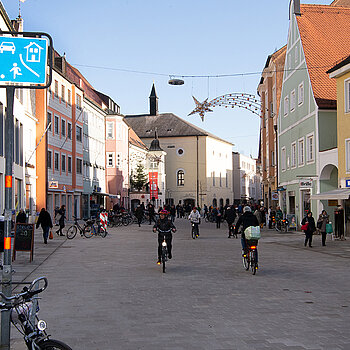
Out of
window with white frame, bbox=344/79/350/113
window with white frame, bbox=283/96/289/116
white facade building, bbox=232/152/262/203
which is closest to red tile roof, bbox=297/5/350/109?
window with white frame, bbox=344/79/350/113

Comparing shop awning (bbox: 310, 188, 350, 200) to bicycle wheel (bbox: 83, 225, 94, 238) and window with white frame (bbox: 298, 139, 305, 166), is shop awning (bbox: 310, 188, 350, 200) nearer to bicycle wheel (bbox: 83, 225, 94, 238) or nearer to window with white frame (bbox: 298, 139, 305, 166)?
window with white frame (bbox: 298, 139, 305, 166)

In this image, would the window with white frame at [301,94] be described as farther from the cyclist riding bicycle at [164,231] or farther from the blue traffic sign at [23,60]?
the blue traffic sign at [23,60]

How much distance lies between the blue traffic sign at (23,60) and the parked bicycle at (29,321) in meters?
2.35

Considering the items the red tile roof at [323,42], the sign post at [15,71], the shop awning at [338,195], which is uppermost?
the red tile roof at [323,42]

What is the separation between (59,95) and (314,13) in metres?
24.0

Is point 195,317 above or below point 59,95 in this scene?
below

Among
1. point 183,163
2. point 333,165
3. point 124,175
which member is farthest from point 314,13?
point 183,163

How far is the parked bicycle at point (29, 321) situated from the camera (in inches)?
203

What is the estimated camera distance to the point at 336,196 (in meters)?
26.6

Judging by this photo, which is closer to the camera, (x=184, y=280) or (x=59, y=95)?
(x=184, y=280)

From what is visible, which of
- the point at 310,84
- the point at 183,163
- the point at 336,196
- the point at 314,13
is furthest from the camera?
the point at 183,163

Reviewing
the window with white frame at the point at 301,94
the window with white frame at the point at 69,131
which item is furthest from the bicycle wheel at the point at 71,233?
the window with white frame at the point at 69,131

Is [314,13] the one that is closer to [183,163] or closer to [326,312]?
[326,312]

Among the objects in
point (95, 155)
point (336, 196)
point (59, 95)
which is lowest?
point (336, 196)
